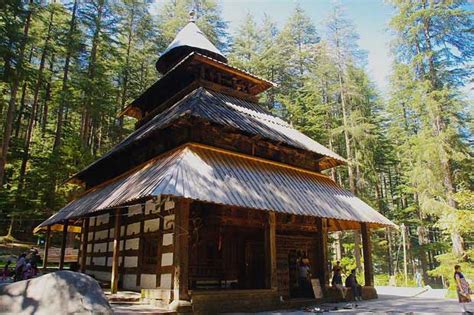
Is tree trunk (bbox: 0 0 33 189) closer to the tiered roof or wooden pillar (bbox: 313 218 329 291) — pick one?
the tiered roof

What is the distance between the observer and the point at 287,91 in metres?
31.9

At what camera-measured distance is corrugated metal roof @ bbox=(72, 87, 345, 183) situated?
34.6 feet

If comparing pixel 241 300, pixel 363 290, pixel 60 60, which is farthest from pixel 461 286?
pixel 60 60

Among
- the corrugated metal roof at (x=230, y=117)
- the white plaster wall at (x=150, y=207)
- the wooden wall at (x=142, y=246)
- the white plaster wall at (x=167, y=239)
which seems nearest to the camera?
the white plaster wall at (x=167, y=239)

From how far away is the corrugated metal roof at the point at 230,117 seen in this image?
415 inches

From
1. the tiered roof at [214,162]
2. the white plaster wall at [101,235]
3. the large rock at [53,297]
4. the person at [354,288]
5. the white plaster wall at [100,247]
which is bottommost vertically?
the person at [354,288]

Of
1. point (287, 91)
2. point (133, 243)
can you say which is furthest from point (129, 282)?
point (287, 91)

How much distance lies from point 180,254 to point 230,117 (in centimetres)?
484

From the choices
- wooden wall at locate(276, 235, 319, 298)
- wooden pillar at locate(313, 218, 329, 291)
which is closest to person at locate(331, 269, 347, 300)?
wooden pillar at locate(313, 218, 329, 291)

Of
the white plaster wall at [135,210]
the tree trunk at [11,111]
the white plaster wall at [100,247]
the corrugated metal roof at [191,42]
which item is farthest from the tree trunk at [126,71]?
the white plaster wall at [135,210]

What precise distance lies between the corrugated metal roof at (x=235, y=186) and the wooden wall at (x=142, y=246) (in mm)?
1073

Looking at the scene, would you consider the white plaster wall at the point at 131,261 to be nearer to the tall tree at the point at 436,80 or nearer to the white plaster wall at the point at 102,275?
the white plaster wall at the point at 102,275

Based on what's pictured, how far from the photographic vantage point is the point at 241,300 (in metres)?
9.07

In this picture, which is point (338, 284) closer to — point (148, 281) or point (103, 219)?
point (148, 281)
